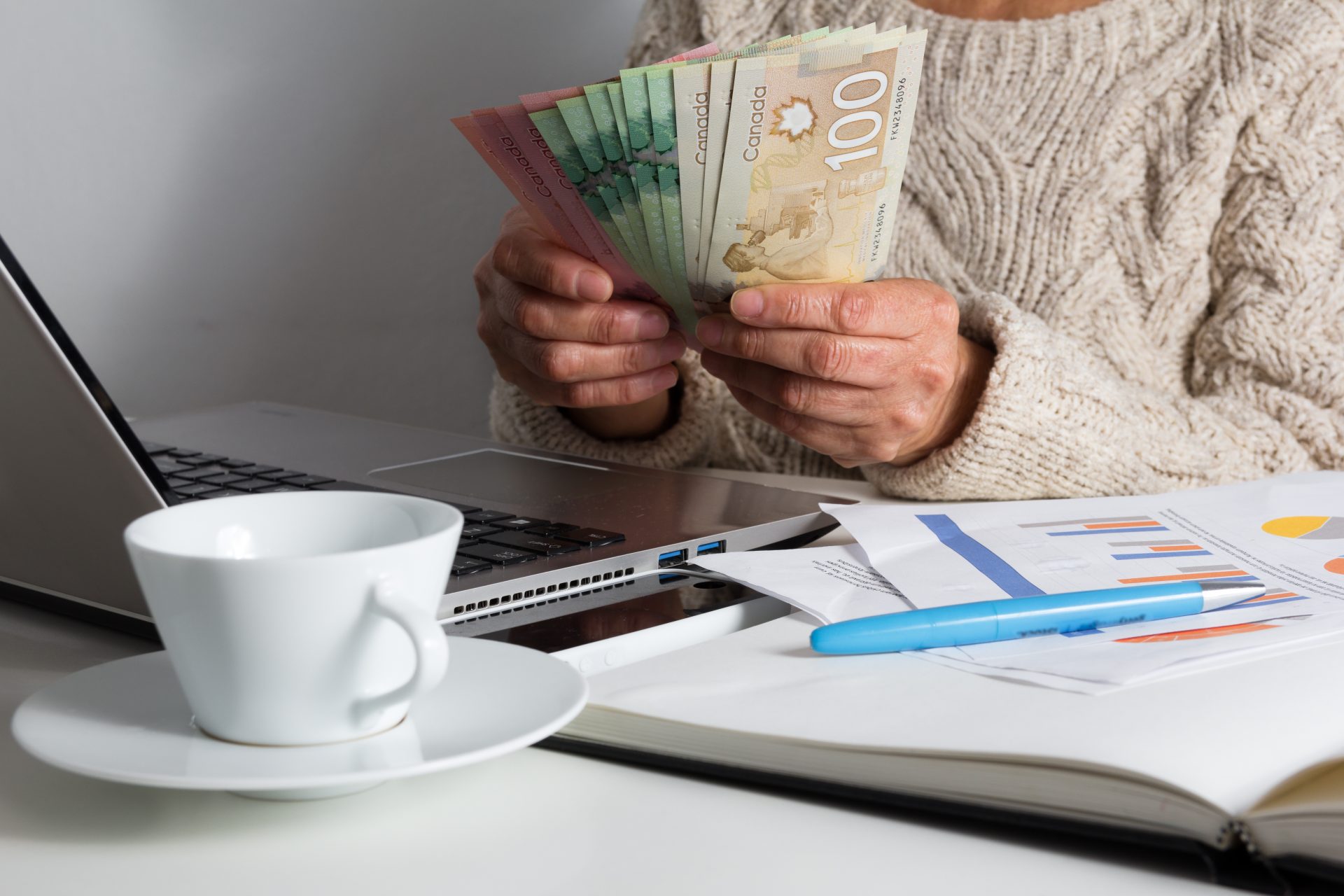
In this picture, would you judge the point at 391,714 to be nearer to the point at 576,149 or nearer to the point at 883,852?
the point at 883,852

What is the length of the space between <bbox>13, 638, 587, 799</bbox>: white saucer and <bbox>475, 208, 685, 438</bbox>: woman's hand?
39 centimetres

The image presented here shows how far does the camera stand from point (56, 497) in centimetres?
51

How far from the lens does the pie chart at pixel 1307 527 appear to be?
26.7 inches

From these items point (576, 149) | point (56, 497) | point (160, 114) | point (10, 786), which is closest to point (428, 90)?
point (160, 114)

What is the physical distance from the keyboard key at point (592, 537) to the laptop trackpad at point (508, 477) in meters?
0.10

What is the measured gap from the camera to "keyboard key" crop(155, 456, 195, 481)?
80 centimetres

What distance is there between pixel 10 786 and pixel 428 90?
137 centimetres

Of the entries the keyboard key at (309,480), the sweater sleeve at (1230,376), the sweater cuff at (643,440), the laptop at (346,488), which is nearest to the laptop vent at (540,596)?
the laptop at (346,488)

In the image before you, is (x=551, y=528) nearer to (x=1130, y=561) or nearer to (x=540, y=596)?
(x=540, y=596)

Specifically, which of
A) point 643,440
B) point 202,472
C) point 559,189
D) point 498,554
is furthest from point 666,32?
point 498,554

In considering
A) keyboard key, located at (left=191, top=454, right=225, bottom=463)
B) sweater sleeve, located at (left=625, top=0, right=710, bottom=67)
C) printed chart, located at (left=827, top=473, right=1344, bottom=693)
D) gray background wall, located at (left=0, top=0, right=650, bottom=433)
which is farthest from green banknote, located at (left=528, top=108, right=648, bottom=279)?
gray background wall, located at (left=0, top=0, right=650, bottom=433)

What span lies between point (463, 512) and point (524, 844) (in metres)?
0.35

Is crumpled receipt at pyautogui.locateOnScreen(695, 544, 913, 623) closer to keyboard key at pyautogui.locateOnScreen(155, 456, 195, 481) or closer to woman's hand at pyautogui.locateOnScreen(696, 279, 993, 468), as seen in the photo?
woman's hand at pyautogui.locateOnScreen(696, 279, 993, 468)

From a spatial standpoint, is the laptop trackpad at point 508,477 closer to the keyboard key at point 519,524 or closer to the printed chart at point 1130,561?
the keyboard key at point 519,524
